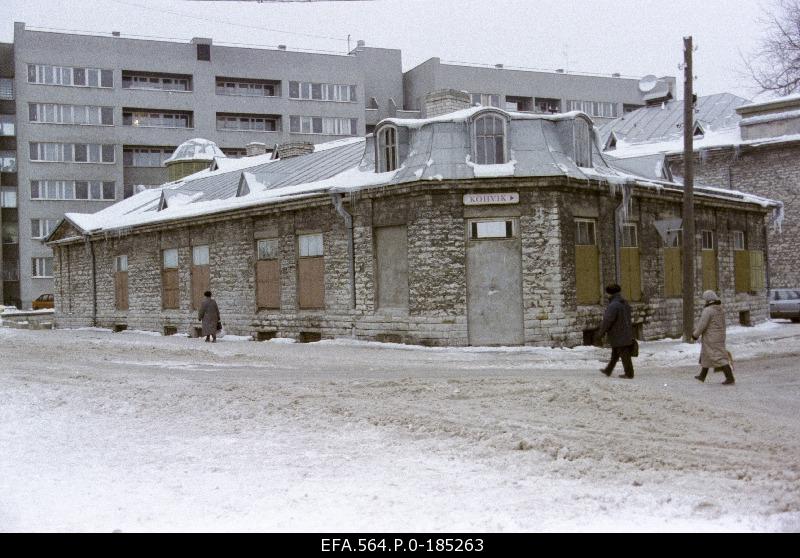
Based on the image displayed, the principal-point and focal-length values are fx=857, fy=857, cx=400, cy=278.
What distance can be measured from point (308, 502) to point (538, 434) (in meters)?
3.17

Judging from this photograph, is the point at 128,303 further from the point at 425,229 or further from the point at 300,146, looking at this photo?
the point at 425,229

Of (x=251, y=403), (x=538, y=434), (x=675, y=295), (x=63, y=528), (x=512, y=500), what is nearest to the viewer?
(x=63, y=528)

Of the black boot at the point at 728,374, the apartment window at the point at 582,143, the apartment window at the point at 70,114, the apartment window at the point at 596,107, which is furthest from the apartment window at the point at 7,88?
the black boot at the point at 728,374

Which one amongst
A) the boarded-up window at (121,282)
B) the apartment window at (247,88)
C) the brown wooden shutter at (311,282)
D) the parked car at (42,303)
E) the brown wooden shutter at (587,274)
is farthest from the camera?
the apartment window at (247,88)

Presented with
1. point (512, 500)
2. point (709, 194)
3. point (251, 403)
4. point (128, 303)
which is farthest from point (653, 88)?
point (512, 500)

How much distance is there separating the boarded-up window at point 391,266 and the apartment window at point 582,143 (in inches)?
190

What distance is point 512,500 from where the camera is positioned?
6230 mm

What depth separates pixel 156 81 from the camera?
57.7 meters

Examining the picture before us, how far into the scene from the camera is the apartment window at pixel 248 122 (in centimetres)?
5932

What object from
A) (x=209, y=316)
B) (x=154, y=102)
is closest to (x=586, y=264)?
(x=209, y=316)

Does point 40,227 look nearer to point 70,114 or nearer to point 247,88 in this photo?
point 70,114

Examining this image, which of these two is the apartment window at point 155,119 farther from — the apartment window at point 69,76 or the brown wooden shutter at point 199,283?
the brown wooden shutter at point 199,283

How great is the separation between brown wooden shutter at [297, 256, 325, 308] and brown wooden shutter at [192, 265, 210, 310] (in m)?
4.55

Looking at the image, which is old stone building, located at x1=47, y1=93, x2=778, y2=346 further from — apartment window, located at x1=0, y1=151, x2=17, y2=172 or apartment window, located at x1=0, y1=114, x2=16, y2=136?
apartment window, located at x1=0, y1=114, x2=16, y2=136
